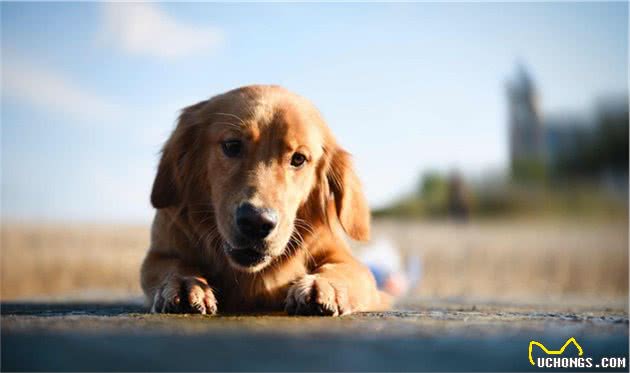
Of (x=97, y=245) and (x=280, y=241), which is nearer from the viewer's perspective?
(x=280, y=241)

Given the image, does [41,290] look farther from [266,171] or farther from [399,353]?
[399,353]

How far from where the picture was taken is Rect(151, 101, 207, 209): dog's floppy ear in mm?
3900

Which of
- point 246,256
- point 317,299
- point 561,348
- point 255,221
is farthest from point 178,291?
point 561,348

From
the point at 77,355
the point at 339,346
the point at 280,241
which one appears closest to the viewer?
the point at 77,355

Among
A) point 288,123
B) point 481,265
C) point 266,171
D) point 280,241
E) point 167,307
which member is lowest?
point 481,265

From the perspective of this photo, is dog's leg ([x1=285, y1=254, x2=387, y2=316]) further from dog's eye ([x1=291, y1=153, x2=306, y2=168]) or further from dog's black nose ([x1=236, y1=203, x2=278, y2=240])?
dog's eye ([x1=291, y1=153, x2=306, y2=168])

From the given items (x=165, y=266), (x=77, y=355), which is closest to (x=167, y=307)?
(x=165, y=266)

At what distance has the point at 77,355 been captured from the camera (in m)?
1.86

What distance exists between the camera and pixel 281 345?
6.57ft

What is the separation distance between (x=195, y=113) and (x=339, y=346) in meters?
2.44

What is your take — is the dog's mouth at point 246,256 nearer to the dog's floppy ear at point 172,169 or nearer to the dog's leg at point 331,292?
the dog's leg at point 331,292

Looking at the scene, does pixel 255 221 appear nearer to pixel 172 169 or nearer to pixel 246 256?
pixel 246 256

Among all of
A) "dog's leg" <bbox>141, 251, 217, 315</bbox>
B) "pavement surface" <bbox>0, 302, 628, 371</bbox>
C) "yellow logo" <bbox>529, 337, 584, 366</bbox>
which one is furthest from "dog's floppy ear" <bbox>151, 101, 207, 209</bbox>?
"yellow logo" <bbox>529, 337, 584, 366</bbox>

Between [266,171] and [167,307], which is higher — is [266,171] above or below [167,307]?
above
